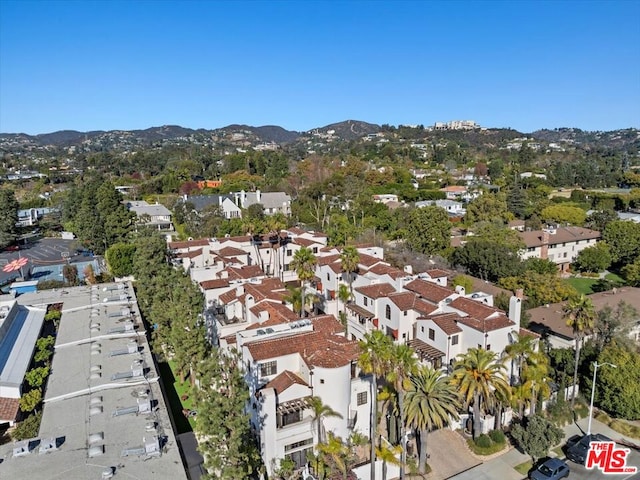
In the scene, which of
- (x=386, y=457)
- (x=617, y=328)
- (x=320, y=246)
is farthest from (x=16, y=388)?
(x=617, y=328)

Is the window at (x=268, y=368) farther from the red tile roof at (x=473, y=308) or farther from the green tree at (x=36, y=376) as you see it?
the red tile roof at (x=473, y=308)

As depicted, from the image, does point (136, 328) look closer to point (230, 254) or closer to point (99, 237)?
point (230, 254)

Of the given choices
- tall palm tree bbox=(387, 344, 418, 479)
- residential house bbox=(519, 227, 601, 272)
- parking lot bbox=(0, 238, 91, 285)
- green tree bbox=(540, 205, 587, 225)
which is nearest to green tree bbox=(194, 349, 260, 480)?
tall palm tree bbox=(387, 344, 418, 479)

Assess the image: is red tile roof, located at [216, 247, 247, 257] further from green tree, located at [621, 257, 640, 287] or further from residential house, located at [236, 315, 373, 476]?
green tree, located at [621, 257, 640, 287]

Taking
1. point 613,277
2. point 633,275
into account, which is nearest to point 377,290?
point 633,275

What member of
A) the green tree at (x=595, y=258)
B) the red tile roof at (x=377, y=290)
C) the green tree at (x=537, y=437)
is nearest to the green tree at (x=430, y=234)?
the green tree at (x=595, y=258)
